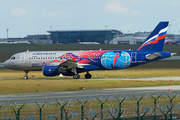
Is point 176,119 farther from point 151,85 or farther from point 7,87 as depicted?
point 7,87

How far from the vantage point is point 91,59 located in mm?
52500

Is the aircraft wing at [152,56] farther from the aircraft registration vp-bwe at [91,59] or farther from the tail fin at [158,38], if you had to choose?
the tail fin at [158,38]

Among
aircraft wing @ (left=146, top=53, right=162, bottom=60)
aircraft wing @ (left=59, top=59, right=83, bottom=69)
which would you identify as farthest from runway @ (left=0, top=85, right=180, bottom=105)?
aircraft wing @ (left=146, top=53, right=162, bottom=60)

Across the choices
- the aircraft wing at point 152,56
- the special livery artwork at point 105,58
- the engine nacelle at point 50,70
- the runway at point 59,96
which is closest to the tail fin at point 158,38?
the aircraft wing at point 152,56

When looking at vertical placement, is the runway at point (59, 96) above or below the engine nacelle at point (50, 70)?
below

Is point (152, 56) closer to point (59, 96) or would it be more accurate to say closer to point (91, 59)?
point (91, 59)

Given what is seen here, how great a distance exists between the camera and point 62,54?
53.4 m

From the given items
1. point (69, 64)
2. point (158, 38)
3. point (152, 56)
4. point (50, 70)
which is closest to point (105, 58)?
point (69, 64)

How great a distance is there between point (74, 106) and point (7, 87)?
1622 centimetres

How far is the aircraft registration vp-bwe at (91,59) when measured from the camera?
51.7 m

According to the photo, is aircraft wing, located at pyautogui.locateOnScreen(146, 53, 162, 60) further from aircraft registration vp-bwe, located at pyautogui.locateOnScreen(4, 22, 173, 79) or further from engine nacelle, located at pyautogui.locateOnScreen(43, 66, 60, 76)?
engine nacelle, located at pyautogui.locateOnScreen(43, 66, 60, 76)

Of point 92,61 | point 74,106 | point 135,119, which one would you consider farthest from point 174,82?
point 135,119

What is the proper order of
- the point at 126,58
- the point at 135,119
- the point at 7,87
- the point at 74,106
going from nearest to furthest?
1. the point at 135,119
2. the point at 74,106
3. the point at 7,87
4. the point at 126,58

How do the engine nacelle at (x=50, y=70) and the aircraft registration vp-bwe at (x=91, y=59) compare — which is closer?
the engine nacelle at (x=50, y=70)
